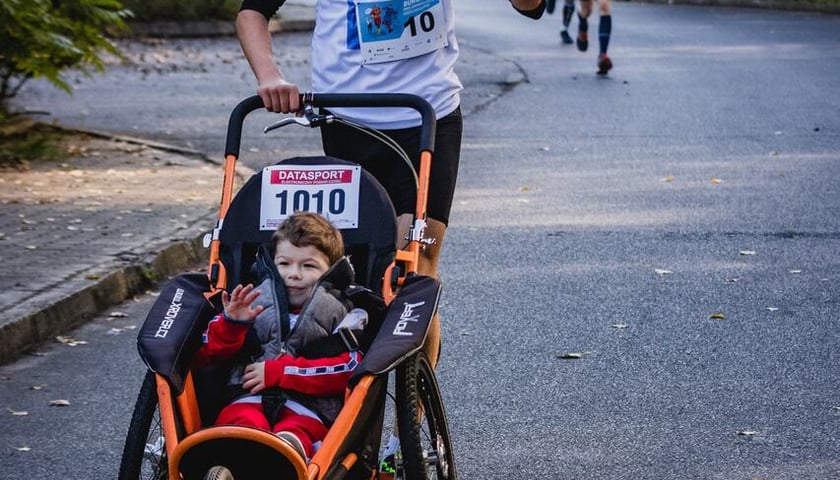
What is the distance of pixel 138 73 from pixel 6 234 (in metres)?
9.88

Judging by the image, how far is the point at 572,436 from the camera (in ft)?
17.1

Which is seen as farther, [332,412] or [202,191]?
[202,191]

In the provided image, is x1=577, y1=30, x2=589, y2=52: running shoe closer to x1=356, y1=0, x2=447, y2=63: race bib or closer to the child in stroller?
x1=356, y1=0, x2=447, y2=63: race bib

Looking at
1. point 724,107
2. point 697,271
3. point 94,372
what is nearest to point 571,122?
point 724,107

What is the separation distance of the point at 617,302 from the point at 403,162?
2.75 m

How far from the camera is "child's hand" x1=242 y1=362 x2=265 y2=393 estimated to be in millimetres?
3893

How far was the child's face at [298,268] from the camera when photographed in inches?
161

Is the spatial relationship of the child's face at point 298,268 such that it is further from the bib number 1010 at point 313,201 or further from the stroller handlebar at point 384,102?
the stroller handlebar at point 384,102

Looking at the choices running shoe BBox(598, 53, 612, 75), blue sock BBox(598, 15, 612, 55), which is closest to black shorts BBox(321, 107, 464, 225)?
running shoe BBox(598, 53, 612, 75)

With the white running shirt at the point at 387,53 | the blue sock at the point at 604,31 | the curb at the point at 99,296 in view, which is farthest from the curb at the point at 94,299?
the blue sock at the point at 604,31

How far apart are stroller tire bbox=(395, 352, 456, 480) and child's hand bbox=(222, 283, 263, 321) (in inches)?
16.7

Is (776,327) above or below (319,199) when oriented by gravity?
below

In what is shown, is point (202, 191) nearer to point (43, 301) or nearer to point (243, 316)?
point (43, 301)

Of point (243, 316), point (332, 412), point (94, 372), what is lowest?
point (94, 372)
